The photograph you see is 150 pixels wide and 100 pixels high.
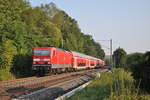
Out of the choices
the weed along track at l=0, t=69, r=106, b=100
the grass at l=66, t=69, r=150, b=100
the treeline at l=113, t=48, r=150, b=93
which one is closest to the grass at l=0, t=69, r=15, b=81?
the weed along track at l=0, t=69, r=106, b=100

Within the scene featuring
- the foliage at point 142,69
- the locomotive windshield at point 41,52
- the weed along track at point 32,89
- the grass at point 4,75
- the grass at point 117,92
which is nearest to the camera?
the foliage at point 142,69

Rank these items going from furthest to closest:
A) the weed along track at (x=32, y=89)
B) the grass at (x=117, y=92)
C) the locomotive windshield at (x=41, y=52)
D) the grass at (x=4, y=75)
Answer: the locomotive windshield at (x=41, y=52)
the grass at (x=4, y=75)
the weed along track at (x=32, y=89)
the grass at (x=117, y=92)

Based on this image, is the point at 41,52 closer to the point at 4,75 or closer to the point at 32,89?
the point at 4,75

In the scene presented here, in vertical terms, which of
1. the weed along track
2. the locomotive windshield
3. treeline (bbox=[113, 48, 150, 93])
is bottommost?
the weed along track

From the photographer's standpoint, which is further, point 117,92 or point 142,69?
point 117,92

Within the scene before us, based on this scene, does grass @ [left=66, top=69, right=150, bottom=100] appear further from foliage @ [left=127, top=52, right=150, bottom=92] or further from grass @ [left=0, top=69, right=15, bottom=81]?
grass @ [left=0, top=69, right=15, bottom=81]

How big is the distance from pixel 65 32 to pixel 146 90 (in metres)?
81.7

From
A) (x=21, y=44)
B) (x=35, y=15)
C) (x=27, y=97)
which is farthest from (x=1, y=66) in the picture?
(x=35, y=15)

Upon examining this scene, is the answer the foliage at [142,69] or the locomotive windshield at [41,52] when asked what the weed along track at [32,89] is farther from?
the locomotive windshield at [41,52]

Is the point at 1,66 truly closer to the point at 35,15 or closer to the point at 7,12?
the point at 7,12

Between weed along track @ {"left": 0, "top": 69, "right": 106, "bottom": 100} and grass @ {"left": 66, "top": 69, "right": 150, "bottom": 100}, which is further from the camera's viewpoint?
weed along track @ {"left": 0, "top": 69, "right": 106, "bottom": 100}

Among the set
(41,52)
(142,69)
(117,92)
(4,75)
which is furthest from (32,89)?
(41,52)

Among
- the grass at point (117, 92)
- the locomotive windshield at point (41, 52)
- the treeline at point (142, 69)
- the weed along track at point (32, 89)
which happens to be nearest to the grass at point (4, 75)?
the locomotive windshield at point (41, 52)

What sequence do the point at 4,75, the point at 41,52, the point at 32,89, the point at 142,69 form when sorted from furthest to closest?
1. the point at 41,52
2. the point at 4,75
3. the point at 32,89
4. the point at 142,69
